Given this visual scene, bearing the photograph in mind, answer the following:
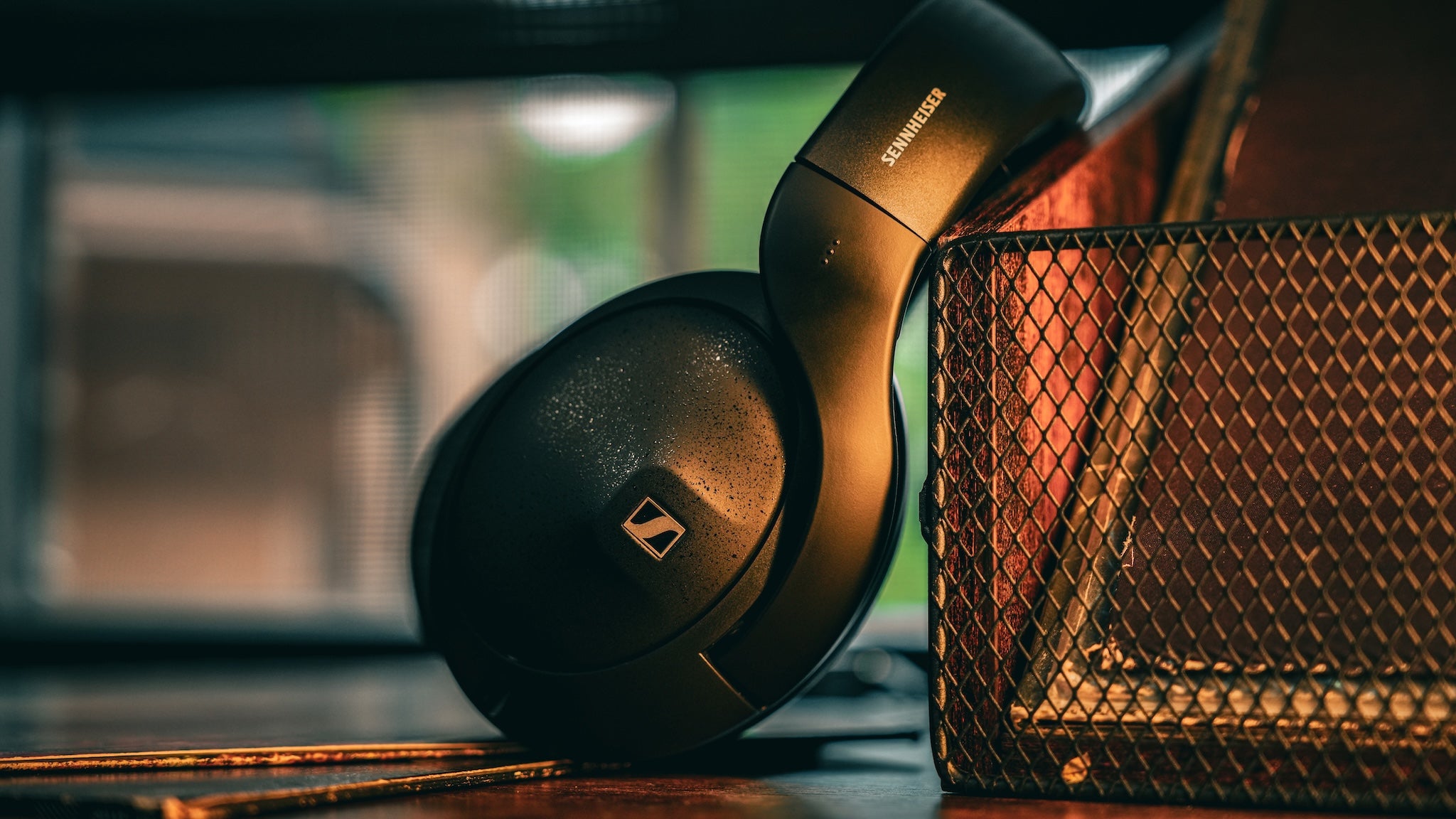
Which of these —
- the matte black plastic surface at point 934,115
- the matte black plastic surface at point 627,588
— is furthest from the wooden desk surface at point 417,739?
the matte black plastic surface at point 934,115

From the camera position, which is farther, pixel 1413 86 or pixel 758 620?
pixel 1413 86

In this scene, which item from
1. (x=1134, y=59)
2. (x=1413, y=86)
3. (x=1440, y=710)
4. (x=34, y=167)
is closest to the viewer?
(x=1440, y=710)

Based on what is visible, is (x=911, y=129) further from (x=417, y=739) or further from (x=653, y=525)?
(x=417, y=739)

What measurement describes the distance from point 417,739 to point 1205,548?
0.90 ft

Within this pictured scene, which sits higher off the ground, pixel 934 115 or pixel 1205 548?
pixel 934 115

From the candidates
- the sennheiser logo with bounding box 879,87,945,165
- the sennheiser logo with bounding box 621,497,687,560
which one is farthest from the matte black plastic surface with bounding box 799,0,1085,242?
the sennheiser logo with bounding box 621,497,687,560

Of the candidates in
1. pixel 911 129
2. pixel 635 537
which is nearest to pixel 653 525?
pixel 635 537

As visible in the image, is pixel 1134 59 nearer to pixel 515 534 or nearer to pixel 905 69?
pixel 905 69

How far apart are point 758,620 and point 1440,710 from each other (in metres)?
0.17

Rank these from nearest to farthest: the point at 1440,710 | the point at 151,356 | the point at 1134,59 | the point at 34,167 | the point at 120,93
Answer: the point at 1440,710 < the point at 1134,59 < the point at 120,93 < the point at 34,167 < the point at 151,356

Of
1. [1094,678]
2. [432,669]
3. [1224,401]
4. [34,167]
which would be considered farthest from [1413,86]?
[34,167]

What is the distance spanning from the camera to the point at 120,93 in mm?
899

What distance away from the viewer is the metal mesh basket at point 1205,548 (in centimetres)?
27

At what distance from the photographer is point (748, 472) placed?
0.32m
